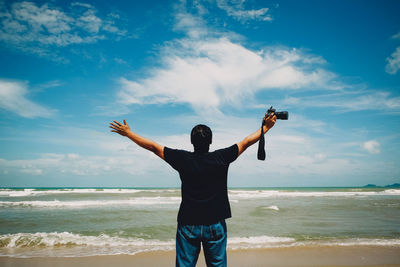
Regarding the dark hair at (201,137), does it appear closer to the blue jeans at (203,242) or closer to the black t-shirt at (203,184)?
the black t-shirt at (203,184)

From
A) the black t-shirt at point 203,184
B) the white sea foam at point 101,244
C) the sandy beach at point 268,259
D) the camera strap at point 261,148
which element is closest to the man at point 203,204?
the black t-shirt at point 203,184

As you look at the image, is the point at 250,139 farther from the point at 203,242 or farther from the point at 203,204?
the point at 203,242

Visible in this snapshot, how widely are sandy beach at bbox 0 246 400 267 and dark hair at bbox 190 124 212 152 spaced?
13.6 ft

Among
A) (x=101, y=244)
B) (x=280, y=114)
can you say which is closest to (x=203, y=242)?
(x=280, y=114)

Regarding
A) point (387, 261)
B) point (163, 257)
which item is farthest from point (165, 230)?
point (387, 261)

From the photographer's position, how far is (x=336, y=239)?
7.52 m

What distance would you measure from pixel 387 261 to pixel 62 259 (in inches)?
305

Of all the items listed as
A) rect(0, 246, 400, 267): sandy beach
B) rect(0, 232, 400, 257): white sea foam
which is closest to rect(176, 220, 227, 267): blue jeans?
rect(0, 246, 400, 267): sandy beach

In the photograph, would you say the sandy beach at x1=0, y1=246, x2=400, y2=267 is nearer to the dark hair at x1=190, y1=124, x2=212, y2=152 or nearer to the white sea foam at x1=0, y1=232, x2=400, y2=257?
the white sea foam at x1=0, y1=232, x2=400, y2=257

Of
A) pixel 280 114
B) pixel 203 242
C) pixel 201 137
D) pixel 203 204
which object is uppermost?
pixel 280 114

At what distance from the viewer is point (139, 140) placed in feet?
7.68

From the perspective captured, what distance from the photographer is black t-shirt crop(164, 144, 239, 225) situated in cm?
213

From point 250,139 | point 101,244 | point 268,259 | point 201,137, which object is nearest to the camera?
point 201,137

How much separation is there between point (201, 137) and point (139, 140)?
61 cm
